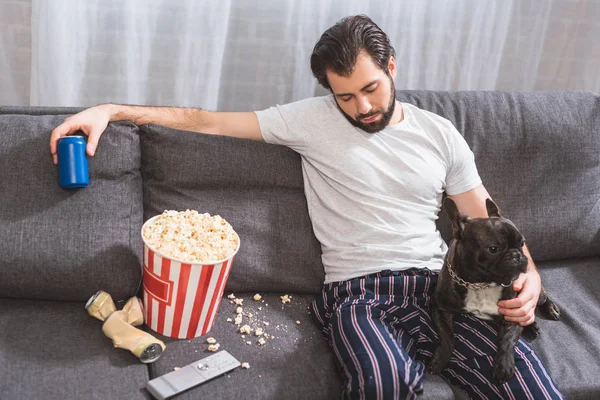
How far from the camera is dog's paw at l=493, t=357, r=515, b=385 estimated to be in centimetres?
180

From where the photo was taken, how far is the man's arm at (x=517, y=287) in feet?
6.26

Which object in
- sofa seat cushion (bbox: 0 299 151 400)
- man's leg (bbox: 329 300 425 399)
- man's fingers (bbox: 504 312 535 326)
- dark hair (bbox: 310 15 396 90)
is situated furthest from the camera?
dark hair (bbox: 310 15 396 90)

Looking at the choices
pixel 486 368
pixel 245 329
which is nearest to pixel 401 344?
pixel 486 368

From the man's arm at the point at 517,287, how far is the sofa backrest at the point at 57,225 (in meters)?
1.07

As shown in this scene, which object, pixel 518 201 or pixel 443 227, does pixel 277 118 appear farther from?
pixel 518 201

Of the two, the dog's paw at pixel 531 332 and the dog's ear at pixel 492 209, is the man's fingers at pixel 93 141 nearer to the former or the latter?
the dog's ear at pixel 492 209

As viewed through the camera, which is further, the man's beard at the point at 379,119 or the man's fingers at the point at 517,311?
the man's beard at the point at 379,119

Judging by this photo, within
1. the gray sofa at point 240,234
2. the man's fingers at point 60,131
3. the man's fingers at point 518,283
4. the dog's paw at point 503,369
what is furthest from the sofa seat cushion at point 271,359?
the man's fingers at point 60,131

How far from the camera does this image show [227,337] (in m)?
1.89

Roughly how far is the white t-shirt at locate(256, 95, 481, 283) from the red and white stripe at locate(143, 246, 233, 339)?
0.45 meters

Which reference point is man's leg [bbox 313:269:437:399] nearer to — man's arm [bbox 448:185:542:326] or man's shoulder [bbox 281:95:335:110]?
man's arm [bbox 448:185:542:326]

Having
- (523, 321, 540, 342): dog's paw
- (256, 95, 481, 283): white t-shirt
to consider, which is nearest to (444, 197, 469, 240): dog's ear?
(256, 95, 481, 283): white t-shirt

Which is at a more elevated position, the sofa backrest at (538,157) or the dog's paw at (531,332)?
the sofa backrest at (538,157)

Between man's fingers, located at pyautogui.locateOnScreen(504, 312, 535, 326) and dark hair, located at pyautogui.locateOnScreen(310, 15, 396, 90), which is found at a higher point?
dark hair, located at pyautogui.locateOnScreen(310, 15, 396, 90)
